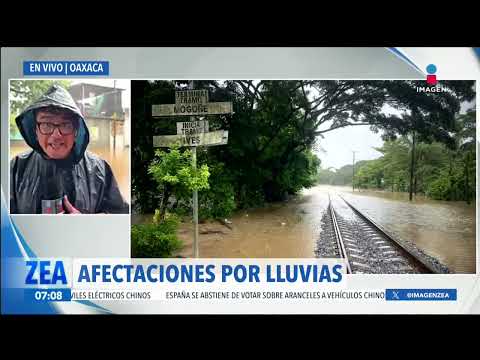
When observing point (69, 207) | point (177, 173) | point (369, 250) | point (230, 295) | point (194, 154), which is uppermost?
point (194, 154)

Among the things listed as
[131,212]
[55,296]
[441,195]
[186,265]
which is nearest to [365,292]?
[441,195]

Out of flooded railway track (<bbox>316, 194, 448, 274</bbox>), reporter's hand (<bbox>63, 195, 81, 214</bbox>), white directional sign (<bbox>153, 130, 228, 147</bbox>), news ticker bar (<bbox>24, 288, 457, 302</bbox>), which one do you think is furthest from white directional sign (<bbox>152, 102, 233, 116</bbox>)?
news ticker bar (<bbox>24, 288, 457, 302</bbox>)

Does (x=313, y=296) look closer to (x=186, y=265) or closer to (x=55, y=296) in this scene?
(x=186, y=265)

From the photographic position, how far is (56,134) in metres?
4.01

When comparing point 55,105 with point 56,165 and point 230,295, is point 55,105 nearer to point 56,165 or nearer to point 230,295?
point 56,165

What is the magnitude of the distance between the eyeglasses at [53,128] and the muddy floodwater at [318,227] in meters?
1.80

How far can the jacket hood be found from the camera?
3.98 meters

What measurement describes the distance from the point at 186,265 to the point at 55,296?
1671 millimetres

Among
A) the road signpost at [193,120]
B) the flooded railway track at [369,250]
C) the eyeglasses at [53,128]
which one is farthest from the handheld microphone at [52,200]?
the flooded railway track at [369,250]

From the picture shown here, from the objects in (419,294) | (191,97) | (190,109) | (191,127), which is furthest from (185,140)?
(419,294)

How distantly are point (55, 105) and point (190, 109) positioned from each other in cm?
162

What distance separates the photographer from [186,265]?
410cm

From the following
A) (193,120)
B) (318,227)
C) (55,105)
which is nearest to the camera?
(55,105)

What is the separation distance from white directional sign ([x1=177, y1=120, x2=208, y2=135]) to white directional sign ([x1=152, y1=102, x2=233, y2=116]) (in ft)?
0.36
